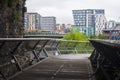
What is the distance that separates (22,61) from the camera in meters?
15.1

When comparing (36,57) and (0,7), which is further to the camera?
(36,57)

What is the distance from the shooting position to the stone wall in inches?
593

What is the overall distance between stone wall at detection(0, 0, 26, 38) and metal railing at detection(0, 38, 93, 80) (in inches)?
41.4

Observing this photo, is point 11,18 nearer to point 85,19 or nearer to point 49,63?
point 49,63

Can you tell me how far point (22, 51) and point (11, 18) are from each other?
227cm

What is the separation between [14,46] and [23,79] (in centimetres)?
174

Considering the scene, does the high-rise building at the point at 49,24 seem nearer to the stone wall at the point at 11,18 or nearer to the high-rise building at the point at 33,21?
Result: the high-rise building at the point at 33,21

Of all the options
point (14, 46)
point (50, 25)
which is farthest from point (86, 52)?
point (50, 25)

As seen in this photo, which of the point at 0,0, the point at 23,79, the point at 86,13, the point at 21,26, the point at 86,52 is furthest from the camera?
the point at 86,13

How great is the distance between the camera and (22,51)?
15031 millimetres

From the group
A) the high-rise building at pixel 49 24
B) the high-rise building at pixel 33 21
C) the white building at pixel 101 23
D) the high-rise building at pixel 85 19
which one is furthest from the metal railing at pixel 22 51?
the high-rise building at pixel 49 24

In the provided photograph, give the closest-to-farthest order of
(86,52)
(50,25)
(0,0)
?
1. (0,0)
2. (86,52)
3. (50,25)

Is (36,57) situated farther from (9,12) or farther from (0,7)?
(0,7)

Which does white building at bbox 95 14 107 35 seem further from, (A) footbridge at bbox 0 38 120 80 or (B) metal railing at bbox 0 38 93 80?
(A) footbridge at bbox 0 38 120 80
